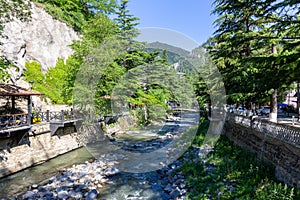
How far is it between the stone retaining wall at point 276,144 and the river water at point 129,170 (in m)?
3.66

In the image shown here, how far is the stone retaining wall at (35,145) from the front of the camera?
1092 centimetres

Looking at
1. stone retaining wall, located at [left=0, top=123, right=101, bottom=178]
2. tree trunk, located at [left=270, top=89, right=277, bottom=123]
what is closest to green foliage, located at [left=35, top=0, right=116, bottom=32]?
stone retaining wall, located at [left=0, top=123, right=101, bottom=178]

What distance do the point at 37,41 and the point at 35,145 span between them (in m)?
16.3

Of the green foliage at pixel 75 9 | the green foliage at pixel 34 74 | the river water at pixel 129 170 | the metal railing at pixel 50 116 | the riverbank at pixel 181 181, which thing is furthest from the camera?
the green foliage at pixel 75 9

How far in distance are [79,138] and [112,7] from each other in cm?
2541

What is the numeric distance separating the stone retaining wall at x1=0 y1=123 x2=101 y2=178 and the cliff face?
9735mm

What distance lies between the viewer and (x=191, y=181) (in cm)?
976

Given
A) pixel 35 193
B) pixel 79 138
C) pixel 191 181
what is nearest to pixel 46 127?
pixel 79 138

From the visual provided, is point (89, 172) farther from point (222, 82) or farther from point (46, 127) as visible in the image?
point (222, 82)

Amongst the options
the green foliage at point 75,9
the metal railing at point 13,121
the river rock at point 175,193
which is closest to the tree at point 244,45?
the river rock at point 175,193

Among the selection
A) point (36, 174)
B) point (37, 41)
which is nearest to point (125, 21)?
point (37, 41)

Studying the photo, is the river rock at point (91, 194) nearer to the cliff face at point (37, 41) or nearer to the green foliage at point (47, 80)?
the green foliage at point (47, 80)

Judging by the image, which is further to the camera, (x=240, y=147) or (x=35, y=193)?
(x=240, y=147)

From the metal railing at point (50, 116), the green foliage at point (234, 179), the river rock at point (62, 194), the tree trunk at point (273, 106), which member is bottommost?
the river rock at point (62, 194)
